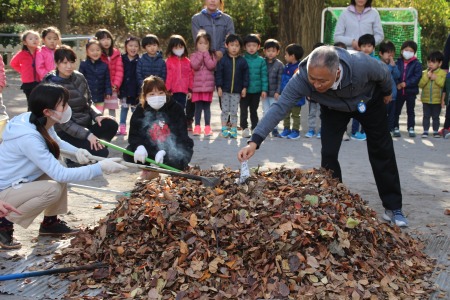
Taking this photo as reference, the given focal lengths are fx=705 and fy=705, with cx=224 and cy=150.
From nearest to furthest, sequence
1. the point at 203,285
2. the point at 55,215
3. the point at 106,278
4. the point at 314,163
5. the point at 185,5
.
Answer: the point at 203,285 → the point at 106,278 → the point at 55,215 → the point at 314,163 → the point at 185,5

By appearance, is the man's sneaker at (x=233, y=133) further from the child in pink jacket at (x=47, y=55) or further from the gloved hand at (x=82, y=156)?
the gloved hand at (x=82, y=156)

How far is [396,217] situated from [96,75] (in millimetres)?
4703

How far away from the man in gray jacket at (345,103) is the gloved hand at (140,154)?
4.97 feet

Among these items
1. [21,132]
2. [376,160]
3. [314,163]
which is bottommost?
[314,163]

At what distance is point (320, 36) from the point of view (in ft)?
44.1

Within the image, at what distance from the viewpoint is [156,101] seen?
21.8ft

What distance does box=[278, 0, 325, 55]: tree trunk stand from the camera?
13438 millimetres

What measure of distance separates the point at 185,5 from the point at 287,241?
54.4ft

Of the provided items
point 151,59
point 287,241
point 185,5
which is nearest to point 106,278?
point 287,241

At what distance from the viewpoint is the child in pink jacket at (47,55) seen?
8898 mm

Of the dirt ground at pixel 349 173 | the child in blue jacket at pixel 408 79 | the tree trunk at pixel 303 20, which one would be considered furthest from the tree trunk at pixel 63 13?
the child in blue jacket at pixel 408 79

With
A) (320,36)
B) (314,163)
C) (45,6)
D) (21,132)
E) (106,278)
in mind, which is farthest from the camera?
(45,6)

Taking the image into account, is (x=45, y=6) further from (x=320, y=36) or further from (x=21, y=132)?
(x=21, y=132)

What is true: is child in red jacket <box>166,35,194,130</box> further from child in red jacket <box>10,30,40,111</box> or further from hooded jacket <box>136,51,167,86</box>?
child in red jacket <box>10,30,40,111</box>
